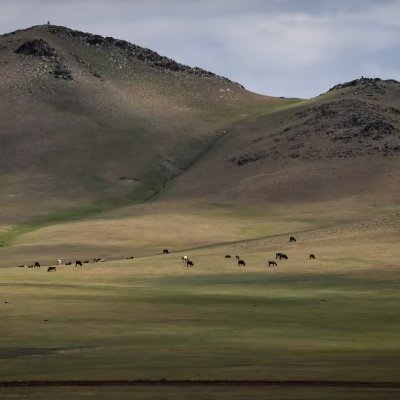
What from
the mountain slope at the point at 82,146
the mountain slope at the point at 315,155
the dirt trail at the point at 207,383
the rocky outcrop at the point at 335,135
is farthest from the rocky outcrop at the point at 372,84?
the dirt trail at the point at 207,383

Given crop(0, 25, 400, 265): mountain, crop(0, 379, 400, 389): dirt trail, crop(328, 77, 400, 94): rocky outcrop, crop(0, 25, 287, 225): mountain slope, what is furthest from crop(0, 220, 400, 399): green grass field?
crop(328, 77, 400, 94): rocky outcrop

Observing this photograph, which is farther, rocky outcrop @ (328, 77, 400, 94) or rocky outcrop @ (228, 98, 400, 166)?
rocky outcrop @ (328, 77, 400, 94)

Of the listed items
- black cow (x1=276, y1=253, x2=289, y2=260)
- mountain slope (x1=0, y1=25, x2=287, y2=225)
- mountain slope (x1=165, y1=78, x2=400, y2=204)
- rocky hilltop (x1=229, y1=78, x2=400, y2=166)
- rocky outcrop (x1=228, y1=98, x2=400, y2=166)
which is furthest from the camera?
rocky hilltop (x1=229, y1=78, x2=400, y2=166)

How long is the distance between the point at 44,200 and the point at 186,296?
93213 mm

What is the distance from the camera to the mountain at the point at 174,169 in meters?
115

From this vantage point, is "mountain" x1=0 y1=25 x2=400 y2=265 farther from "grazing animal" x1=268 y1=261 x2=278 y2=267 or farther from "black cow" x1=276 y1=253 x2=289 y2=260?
"grazing animal" x1=268 y1=261 x2=278 y2=267

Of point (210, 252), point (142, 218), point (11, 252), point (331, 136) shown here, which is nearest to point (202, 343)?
point (210, 252)

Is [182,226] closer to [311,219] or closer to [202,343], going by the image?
[311,219]

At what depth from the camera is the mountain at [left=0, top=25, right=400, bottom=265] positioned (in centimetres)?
11500

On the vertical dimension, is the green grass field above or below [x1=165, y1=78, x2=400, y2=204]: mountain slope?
below

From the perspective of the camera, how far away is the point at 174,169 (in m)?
171

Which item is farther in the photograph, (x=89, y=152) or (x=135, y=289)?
(x=89, y=152)

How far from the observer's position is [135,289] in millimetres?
59281

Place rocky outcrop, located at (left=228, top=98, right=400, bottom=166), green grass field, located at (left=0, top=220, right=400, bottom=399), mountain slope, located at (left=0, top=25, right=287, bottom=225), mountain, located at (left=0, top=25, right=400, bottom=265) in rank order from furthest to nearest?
rocky outcrop, located at (left=228, top=98, right=400, bottom=166)
mountain slope, located at (left=0, top=25, right=287, bottom=225)
mountain, located at (left=0, top=25, right=400, bottom=265)
green grass field, located at (left=0, top=220, right=400, bottom=399)
